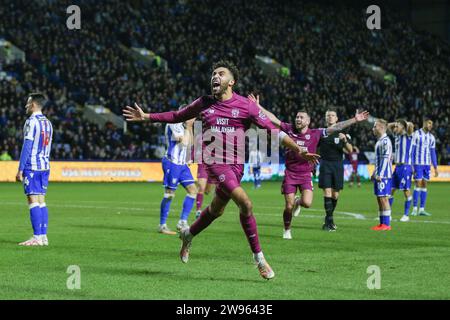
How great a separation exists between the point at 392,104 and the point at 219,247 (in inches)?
1641

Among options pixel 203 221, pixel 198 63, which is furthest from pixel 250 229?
pixel 198 63

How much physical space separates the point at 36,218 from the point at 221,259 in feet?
11.1

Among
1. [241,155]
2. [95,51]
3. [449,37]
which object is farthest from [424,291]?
[449,37]

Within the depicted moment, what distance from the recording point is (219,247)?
1245 centimetres

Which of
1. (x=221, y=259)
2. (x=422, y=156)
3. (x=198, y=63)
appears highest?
(x=198, y=63)

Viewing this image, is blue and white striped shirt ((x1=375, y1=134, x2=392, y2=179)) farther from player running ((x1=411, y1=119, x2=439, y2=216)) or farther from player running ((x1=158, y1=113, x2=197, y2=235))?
player running ((x1=411, y1=119, x2=439, y2=216))

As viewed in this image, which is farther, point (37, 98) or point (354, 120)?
point (37, 98)

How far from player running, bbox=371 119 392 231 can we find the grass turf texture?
1.68 feet

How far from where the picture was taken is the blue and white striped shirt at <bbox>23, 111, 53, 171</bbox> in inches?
499

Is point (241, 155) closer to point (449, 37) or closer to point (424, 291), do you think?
point (424, 291)

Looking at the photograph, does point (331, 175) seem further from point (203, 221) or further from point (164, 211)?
point (203, 221)

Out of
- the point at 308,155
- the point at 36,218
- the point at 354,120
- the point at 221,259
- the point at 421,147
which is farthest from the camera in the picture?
the point at 421,147

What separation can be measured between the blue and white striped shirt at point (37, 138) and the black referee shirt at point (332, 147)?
20.4 feet

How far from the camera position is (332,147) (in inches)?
667
